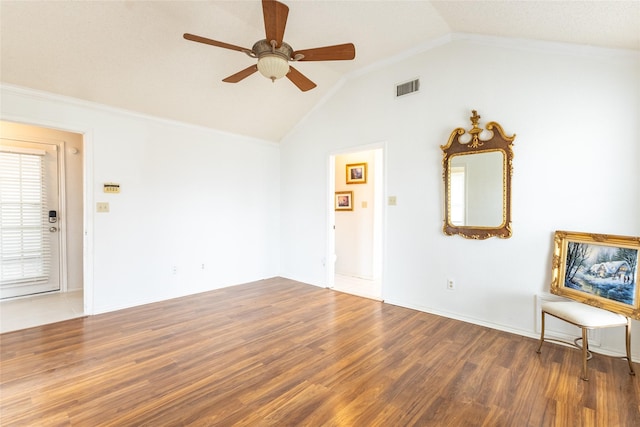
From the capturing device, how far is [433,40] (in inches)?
135

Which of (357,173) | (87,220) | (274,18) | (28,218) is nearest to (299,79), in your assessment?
(274,18)

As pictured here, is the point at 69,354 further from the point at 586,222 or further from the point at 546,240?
the point at 586,222

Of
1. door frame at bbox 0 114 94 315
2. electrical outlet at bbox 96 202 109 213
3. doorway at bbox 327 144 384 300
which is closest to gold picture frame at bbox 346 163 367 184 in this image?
doorway at bbox 327 144 384 300

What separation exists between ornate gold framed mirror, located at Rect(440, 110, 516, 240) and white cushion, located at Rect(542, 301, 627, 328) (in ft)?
2.65

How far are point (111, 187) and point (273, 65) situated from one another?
2.65 meters

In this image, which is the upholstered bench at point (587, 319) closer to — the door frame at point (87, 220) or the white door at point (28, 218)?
the door frame at point (87, 220)

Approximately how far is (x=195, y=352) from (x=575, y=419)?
2.79 metres

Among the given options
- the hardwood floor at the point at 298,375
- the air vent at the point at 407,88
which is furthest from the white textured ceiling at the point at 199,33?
the hardwood floor at the point at 298,375

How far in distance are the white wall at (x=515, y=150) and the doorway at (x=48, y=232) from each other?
4170 mm

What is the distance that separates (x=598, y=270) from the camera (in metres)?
2.50

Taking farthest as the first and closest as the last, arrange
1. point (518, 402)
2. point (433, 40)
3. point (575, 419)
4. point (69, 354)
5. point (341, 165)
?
point (341, 165) < point (433, 40) < point (69, 354) < point (518, 402) < point (575, 419)

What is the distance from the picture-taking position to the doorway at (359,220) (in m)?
5.21

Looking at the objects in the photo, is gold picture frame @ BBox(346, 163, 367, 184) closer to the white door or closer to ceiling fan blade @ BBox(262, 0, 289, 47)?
ceiling fan blade @ BBox(262, 0, 289, 47)

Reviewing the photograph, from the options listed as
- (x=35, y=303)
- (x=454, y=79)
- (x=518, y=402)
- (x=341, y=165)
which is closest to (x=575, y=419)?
(x=518, y=402)
